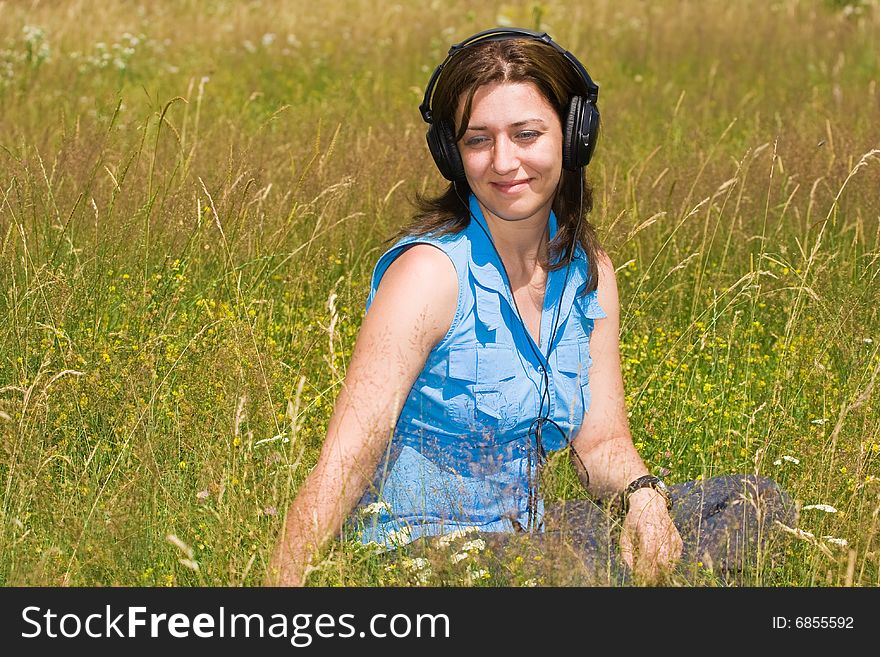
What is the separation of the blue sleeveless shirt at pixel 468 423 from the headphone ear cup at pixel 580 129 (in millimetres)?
294

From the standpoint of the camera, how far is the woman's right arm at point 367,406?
2.69m

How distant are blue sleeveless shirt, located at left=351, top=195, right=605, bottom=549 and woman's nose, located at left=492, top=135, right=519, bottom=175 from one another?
0.57ft

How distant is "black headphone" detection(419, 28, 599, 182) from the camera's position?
9.91 feet

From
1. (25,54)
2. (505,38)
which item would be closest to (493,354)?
(505,38)

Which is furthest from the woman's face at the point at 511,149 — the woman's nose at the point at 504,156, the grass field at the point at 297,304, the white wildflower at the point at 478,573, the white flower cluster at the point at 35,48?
the white flower cluster at the point at 35,48

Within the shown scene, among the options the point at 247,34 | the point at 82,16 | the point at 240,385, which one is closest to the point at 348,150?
the point at 240,385

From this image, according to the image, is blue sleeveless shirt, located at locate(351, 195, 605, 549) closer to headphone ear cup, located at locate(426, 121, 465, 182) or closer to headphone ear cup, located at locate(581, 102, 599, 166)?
headphone ear cup, located at locate(426, 121, 465, 182)

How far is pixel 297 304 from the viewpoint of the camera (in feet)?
15.3

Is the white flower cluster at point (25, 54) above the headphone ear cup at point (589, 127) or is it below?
above

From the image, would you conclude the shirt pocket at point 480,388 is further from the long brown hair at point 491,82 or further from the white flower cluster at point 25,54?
the white flower cluster at point 25,54

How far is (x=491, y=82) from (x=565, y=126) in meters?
0.21

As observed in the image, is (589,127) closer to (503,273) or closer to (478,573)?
(503,273)
